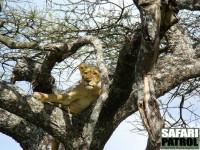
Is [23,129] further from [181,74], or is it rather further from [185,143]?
[185,143]

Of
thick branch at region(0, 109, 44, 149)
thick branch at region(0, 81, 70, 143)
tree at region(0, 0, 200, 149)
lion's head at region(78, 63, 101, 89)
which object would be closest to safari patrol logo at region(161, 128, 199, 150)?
tree at region(0, 0, 200, 149)

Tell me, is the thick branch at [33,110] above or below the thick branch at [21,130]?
below

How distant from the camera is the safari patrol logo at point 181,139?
3504 millimetres

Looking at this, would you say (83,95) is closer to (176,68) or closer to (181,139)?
(176,68)

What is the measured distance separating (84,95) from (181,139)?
2.49 m

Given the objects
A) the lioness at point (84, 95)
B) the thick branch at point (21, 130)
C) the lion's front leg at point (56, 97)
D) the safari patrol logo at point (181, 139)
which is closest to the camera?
the safari patrol logo at point (181, 139)

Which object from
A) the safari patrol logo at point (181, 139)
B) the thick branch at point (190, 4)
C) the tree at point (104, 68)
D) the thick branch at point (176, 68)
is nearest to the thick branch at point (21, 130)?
the tree at point (104, 68)

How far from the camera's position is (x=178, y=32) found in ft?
21.6

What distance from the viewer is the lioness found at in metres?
5.83

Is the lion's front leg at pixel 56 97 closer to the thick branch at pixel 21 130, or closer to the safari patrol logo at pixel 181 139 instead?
the thick branch at pixel 21 130

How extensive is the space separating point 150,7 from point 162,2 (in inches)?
4.4

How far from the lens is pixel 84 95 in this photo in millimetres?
5895

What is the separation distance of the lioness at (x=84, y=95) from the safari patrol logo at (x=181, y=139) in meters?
2.14

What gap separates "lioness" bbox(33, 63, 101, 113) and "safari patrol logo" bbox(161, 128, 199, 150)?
7.03 feet
